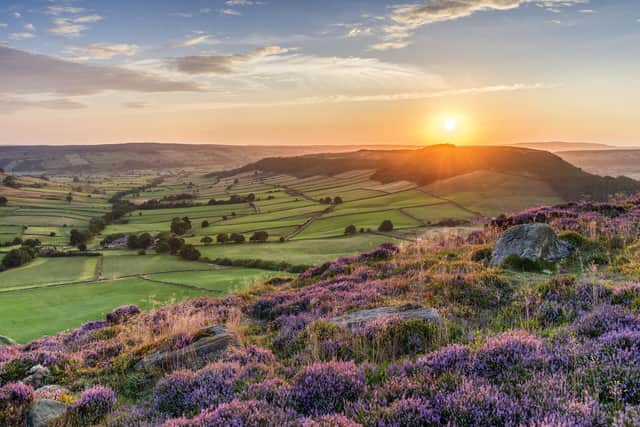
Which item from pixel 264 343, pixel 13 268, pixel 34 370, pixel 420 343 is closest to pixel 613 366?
pixel 420 343

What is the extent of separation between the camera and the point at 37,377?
8695 millimetres

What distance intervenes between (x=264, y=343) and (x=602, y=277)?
29.2ft

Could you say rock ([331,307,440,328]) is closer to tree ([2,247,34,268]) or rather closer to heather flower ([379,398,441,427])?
heather flower ([379,398,441,427])

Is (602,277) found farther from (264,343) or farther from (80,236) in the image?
(80,236)

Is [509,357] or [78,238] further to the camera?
[78,238]

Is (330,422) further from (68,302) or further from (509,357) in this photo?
(68,302)

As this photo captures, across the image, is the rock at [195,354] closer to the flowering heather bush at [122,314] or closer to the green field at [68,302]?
the flowering heather bush at [122,314]

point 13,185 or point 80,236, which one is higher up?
point 13,185

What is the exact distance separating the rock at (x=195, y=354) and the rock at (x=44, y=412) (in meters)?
1.96

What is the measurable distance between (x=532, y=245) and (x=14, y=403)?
558 inches

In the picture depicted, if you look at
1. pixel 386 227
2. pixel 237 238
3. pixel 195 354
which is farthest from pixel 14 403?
pixel 237 238

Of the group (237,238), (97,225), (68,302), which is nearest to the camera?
(68,302)

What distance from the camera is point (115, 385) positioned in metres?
7.76

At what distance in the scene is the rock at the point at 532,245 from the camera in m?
12.6
